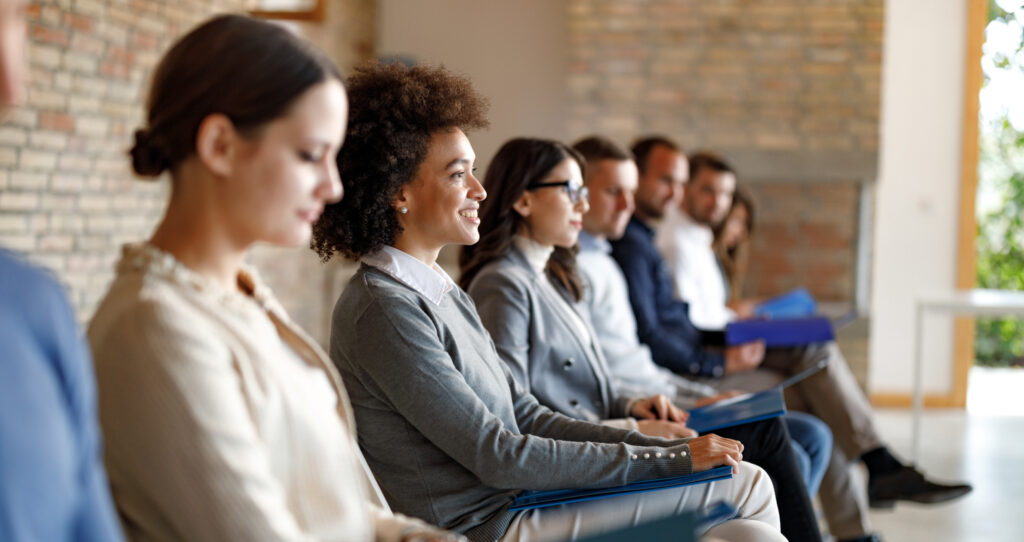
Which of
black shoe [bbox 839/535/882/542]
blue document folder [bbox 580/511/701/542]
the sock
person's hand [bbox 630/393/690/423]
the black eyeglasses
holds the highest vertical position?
the black eyeglasses

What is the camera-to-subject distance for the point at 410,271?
74.3 inches

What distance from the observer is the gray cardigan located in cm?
175

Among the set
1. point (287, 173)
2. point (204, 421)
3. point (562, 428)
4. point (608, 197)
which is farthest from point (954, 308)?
point (204, 421)

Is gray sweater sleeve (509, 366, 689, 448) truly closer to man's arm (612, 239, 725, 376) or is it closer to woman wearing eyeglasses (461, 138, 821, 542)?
woman wearing eyeglasses (461, 138, 821, 542)

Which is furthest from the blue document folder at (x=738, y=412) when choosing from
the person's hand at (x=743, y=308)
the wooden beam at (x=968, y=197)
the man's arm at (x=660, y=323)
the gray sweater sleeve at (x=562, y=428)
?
the wooden beam at (x=968, y=197)

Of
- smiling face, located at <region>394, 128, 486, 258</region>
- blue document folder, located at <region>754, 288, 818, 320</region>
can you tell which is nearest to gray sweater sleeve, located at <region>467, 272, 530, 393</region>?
smiling face, located at <region>394, 128, 486, 258</region>

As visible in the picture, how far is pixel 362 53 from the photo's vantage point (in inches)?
290

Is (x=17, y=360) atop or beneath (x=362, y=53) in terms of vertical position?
beneath

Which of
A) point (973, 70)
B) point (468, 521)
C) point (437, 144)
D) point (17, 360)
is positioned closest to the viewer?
point (17, 360)

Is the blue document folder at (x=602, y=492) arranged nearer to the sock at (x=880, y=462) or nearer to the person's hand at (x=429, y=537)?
the person's hand at (x=429, y=537)

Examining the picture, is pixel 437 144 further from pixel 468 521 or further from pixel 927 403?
pixel 927 403

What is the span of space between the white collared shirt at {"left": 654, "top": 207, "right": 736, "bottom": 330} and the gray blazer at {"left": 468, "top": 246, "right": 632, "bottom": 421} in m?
1.85

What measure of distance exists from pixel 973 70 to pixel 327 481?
247 inches

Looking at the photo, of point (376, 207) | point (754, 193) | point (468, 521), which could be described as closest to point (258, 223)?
point (376, 207)
